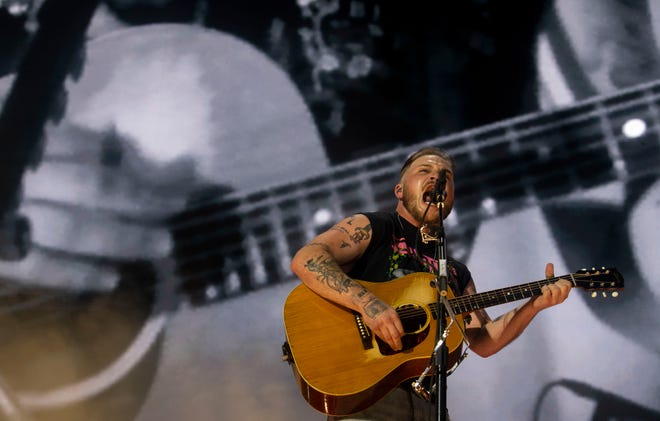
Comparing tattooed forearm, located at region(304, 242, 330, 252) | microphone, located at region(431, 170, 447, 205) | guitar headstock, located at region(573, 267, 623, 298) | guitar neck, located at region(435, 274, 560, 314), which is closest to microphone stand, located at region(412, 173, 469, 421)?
microphone, located at region(431, 170, 447, 205)

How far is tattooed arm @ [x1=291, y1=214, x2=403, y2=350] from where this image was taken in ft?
8.08

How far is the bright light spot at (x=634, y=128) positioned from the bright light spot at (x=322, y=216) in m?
2.07

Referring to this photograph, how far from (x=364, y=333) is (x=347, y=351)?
10cm

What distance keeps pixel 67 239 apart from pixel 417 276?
7.71 ft

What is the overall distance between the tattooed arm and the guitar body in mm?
70

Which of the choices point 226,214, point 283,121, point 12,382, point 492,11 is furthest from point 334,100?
point 12,382

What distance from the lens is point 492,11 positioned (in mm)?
4574

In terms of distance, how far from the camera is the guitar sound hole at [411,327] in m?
2.54

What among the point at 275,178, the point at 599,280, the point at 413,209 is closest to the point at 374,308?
the point at 413,209

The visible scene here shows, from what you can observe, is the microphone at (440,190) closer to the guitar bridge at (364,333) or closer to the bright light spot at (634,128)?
the guitar bridge at (364,333)

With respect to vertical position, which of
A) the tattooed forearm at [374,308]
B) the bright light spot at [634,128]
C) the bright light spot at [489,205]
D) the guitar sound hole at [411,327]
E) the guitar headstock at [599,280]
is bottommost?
the bright light spot at [489,205]

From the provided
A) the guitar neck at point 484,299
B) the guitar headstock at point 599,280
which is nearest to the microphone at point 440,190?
the guitar neck at point 484,299

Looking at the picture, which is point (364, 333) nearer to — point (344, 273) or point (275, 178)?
point (344, 273)

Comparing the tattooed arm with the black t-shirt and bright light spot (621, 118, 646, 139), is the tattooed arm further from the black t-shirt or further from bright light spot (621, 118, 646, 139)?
bright light spot (621, 118, 646, 139)
